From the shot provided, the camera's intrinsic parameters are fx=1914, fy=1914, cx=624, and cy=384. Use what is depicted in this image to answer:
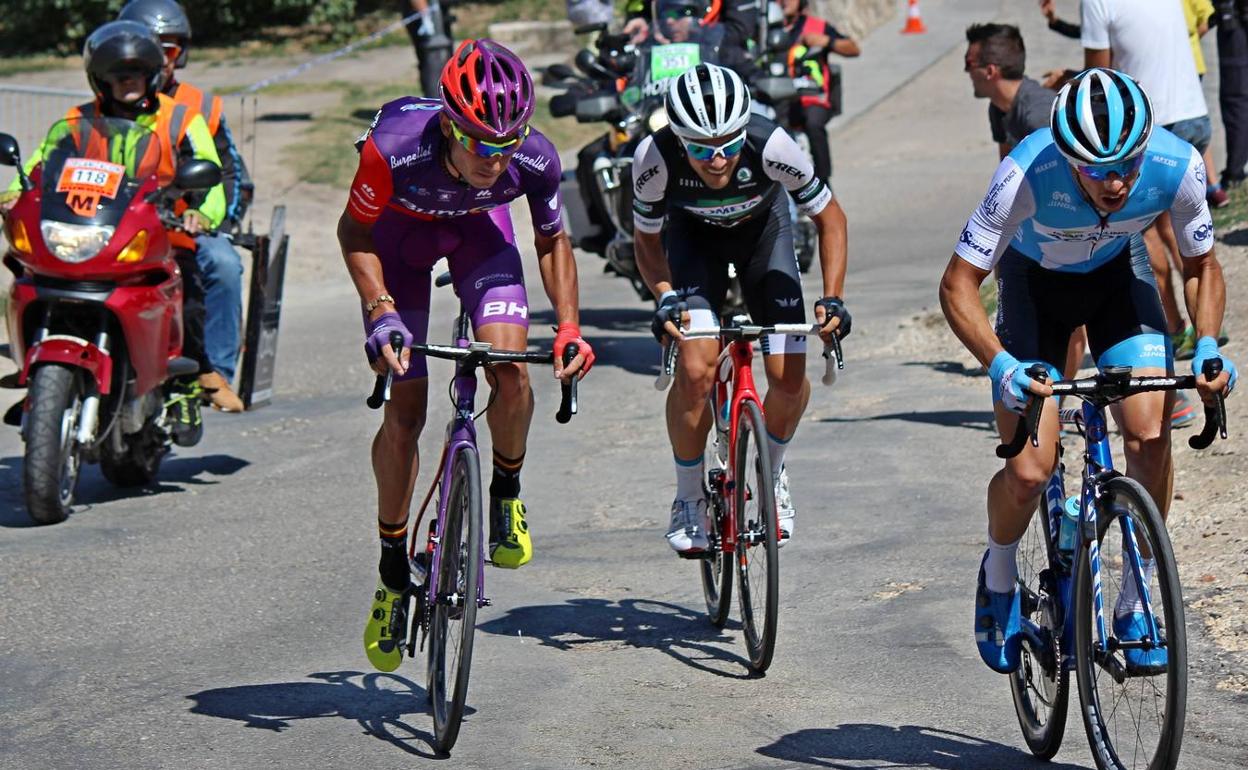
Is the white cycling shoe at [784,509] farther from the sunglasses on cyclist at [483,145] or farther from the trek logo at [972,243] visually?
the sunglasses on cyclist at [483,145]

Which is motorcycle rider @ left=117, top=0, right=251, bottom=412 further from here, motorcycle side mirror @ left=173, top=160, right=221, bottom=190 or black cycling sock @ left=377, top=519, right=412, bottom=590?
black cycling sock @ left=377, top=519, right=412, bottom=590

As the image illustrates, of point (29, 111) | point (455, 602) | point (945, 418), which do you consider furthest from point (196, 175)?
point (29, 111)

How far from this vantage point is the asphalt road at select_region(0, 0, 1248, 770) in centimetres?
582

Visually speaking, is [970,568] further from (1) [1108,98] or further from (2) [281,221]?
(2) [281,221]

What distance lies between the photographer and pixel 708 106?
22.5 ft

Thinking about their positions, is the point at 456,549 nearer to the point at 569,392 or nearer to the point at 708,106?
the point at 569,392

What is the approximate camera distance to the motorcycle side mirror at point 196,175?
902 cm

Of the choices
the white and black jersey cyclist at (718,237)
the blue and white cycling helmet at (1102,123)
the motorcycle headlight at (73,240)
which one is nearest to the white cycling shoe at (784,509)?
the white and black jersey cyclist at (718,237)

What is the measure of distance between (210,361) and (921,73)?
16203 mm

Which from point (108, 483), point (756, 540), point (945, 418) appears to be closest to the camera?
point (756, 540)

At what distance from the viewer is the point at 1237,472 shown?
8.50 m

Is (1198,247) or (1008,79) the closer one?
(1198,247)

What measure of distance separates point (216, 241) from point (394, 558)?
4.35m

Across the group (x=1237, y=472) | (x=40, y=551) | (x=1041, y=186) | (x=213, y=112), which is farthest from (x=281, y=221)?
(x=1041, y=186)
